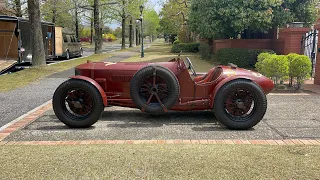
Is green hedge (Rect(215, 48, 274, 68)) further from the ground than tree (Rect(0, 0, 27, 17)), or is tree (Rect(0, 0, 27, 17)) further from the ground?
tree (Rect(0, 0, 27, 17))

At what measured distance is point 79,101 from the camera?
563 centimetres

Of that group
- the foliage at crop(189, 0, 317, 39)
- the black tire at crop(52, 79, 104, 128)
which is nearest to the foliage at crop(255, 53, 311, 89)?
the black tire at crop(52, 79, 104, 128)

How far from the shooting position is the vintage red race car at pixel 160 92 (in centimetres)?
546

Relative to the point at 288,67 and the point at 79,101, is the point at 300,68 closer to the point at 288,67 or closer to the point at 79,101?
the point at 288,67

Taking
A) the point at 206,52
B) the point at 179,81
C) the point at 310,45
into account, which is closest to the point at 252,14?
the point at 310,45

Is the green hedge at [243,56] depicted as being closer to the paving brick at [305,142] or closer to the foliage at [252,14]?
the foliage at [252,14]

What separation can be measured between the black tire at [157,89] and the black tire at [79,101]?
0.64 meters

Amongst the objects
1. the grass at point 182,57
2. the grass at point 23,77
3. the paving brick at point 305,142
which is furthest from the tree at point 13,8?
the paving brick at point 305,142

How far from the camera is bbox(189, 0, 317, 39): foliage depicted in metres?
14.7

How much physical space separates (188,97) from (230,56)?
11.0 m

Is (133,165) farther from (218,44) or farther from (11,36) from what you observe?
(218,44)

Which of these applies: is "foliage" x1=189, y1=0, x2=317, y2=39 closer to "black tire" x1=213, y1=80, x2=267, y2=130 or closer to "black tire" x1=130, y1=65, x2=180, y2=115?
"black tire" x1=213, y1=80, x2=267, y2=130

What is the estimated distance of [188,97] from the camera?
585 cm

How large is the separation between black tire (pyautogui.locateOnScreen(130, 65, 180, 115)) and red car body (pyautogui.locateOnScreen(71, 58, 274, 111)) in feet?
0.71
